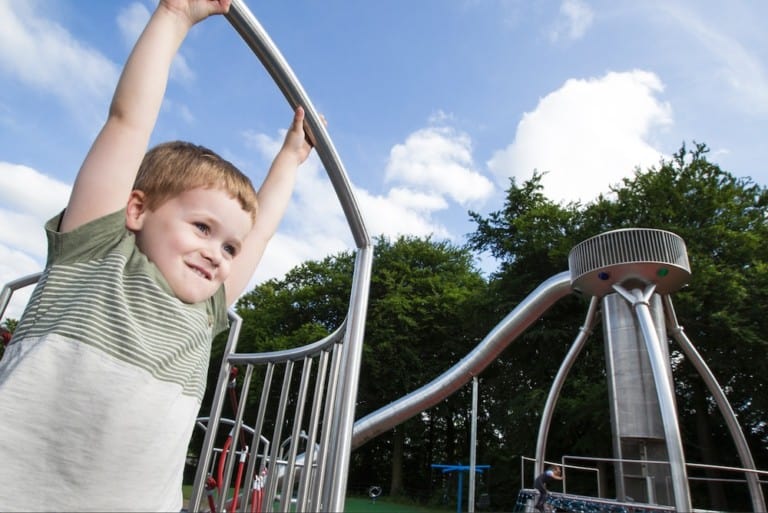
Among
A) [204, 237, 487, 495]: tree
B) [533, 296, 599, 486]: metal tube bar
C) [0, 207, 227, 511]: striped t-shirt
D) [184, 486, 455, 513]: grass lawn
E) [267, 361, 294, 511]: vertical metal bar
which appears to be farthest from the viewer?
[204, 237, 487, 495]: tree

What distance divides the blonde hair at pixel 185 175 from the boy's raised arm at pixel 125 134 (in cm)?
7

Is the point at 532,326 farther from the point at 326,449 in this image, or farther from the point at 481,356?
the point at 326,449

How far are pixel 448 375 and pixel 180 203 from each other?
859cm

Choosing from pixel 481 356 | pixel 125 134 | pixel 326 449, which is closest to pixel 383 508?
pixel 481 356

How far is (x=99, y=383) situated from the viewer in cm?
86

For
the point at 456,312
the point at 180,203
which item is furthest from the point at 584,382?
the point at 180,203

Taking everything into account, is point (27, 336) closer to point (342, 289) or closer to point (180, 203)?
point (180, 203)

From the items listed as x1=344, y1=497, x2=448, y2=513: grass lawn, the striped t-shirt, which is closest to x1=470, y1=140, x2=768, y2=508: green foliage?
x1=344, y1=497, x2=448, y2=513: grass lawn

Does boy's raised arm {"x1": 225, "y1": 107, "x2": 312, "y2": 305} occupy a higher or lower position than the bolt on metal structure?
lower

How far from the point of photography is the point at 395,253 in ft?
80.0

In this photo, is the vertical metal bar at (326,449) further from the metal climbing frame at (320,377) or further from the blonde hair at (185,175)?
the blonde hair at (185,175)

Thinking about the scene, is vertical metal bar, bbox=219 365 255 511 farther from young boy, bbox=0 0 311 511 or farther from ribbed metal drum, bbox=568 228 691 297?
ribbed metal drum, bbox=568 228 691 297

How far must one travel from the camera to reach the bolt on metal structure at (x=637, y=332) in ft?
23.1

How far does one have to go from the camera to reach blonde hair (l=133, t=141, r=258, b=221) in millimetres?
1038
